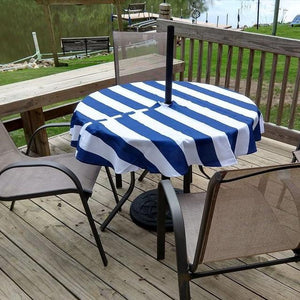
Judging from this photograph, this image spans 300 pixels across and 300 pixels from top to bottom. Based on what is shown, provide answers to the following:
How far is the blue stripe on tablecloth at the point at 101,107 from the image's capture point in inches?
78.9

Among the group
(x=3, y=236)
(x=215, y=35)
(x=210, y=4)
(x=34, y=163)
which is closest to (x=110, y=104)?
(x=34, y=163)

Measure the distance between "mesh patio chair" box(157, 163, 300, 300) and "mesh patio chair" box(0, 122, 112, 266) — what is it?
21.7 inches

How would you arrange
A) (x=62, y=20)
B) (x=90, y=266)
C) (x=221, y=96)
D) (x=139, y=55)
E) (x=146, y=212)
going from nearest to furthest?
(x=90, y=266), (x=221, y=96), (x=146, y=212), (x=139, y=55), (x=62, y=20)

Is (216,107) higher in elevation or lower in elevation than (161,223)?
higher

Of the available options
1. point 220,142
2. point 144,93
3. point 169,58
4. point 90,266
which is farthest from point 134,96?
point 90,266

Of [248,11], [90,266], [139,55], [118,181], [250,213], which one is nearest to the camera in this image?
[250,213]

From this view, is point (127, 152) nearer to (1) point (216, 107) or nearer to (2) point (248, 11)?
(1) point (216, 107)

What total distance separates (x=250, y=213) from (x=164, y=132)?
66 centimetres

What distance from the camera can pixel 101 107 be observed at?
208cm

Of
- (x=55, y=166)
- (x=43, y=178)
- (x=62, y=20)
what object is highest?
(x=55, y=166)

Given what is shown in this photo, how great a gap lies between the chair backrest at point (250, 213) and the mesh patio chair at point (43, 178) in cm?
76

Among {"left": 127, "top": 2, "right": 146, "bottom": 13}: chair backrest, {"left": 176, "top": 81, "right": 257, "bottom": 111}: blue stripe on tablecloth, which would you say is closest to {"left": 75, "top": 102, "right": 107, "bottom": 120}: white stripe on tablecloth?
{"left": 176, "top": 81, "right": 257, "bottom": 111}: blue stripe on tablecloth

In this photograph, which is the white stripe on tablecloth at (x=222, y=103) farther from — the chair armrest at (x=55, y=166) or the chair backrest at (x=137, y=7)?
the chair backrest at (x=137, y=7)

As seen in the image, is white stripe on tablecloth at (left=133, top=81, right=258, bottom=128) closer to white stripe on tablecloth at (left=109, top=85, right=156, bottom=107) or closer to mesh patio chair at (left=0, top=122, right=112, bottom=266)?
white stripe on tablecloth at (left=109, top=85, right=156, bottom=107)
